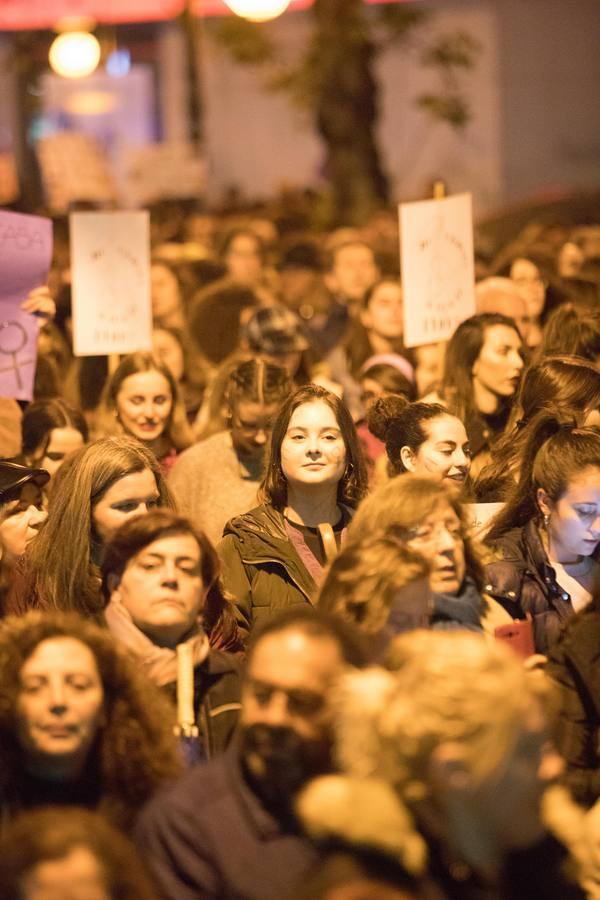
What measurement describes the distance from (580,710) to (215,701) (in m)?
1.05

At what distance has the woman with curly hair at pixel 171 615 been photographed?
5203 mm

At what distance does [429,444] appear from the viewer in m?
6.78

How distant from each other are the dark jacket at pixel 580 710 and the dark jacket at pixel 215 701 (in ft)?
3.02

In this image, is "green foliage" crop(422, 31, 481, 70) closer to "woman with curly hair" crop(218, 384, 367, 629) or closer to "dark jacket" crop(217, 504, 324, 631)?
"woman with curly hair" crop(218, 384, 367, 629)

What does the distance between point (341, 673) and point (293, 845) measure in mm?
403

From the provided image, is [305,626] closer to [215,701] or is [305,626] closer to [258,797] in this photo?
[258,797]

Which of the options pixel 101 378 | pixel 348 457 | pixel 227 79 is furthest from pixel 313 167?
pixel 348 457

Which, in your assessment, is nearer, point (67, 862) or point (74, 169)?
point (67, 862)

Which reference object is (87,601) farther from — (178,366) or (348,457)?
(178,366)

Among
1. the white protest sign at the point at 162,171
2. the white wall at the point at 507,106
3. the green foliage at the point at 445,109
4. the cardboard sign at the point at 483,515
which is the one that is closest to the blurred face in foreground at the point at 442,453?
the cardboard sign at the point at 483,515

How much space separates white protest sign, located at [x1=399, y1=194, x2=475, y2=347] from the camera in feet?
30.3

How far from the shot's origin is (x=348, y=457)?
6.78m

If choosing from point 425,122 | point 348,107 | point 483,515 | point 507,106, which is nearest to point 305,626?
point 483,515

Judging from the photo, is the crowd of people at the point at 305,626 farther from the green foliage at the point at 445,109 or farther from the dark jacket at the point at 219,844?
the green foliage at the point at 445,109
